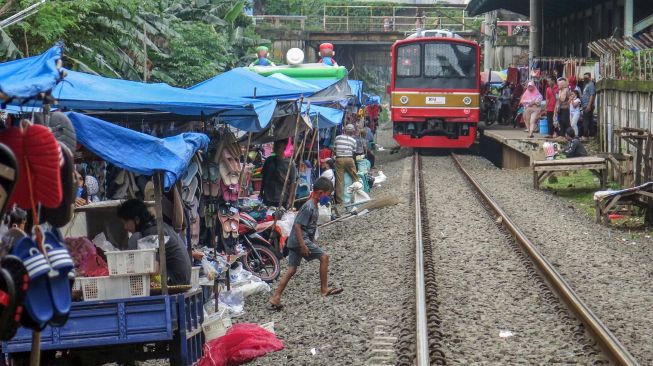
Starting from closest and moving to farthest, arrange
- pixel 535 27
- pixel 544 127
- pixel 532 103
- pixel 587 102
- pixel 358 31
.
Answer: pixel 587 102
pixel 532 103
pixel 544 127
pixel 535 27
pixel 358 31

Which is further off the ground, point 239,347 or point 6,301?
point 6,301

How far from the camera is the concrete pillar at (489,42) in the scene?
151 ft

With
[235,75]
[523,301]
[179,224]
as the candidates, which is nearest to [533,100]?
[235,75]

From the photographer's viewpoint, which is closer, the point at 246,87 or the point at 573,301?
the point at 573,301

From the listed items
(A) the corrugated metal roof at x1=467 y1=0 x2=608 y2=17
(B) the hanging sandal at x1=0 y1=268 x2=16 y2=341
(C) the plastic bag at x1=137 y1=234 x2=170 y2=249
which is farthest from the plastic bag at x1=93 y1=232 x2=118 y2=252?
(A) the corrugated metal roof at x1=467 y1=0 x2=608 y2=17

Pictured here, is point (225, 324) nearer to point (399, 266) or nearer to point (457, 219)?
point (399, 266)

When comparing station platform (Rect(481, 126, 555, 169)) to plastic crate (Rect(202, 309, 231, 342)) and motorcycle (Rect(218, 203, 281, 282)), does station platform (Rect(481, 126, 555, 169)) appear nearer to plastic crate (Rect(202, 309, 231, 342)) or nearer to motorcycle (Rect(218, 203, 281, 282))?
motorcycle (Rect(218, 203, 281, 282))

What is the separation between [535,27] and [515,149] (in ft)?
42.9

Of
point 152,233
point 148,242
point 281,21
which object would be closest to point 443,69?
point 152,233

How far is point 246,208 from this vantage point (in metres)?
14.2

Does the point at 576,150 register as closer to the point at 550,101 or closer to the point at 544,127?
the point at 550,101

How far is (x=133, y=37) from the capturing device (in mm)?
21000

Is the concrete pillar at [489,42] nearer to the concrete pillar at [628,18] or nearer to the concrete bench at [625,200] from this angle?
the concrete pillar at [628,18]

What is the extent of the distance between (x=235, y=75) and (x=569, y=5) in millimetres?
25948
